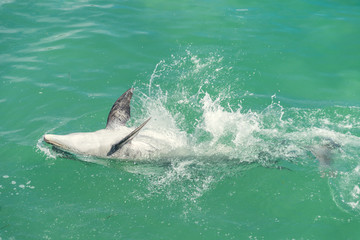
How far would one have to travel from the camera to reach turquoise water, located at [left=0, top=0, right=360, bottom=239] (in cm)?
640

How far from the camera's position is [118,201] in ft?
22.1

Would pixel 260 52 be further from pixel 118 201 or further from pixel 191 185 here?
pixel 118 201

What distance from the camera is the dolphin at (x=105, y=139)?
6633 mm

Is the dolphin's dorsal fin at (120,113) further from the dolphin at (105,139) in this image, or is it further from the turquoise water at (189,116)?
the turquoise water at (189,116)

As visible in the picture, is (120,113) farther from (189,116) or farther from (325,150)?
(325,150)

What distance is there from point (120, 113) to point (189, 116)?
173cm

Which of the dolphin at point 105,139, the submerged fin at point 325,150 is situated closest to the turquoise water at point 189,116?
the submerged fin at point 325,150

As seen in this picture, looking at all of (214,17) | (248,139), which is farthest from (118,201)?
(214,17)

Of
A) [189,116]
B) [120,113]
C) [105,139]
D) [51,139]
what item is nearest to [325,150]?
[189,116]

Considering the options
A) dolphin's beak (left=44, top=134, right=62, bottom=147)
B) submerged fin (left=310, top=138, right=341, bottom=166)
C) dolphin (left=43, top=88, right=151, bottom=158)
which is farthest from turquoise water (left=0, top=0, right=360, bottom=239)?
dolphin's beak (left=44, top=134, right=62, bottom=147)

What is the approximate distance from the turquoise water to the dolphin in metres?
0.35

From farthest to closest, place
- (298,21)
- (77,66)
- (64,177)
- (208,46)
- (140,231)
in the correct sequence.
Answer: (298,21) < (208,46) < (77,66) < (64,177) < (140,231)

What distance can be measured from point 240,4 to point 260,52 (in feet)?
12.2

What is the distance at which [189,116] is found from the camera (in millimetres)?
8625
